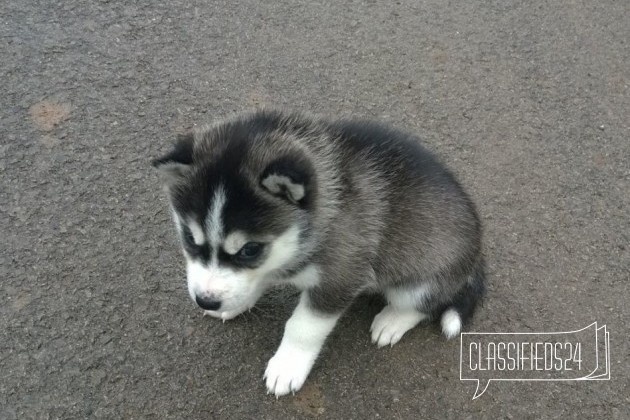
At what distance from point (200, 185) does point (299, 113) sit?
663mm

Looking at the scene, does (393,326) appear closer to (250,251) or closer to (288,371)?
(288,371)

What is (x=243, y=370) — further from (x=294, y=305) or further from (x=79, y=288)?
(x=79, y=288)

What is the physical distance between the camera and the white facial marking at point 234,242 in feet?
7.93

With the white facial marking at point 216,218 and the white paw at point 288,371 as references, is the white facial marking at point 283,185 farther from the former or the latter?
the white paw at point 288,371

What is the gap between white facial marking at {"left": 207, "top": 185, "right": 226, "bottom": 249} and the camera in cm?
Answer: 238

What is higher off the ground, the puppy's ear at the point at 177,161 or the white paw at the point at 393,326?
the puppy's ear at the point at 177,161

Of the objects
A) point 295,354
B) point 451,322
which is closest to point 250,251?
point 295,354

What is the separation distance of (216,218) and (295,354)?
984mm

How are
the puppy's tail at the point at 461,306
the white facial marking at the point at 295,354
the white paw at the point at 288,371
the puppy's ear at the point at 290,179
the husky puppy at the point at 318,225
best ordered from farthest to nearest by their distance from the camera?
the puppy's tail at the point at 461,306 → the white paw at the point at 288,371 → the white facial marking at the point at 295,354 → the husky puppy at the point at 318,225 → the puppy's ear at the point at 290,179

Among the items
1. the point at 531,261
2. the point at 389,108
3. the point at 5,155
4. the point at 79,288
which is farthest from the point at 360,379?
the point at 5,155

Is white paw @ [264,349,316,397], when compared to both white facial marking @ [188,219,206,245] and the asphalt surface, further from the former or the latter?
white facial marking @ [188,219,206,245]

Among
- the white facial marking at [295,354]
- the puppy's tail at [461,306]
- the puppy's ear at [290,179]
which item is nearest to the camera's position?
the puppy's ear at [290,179]

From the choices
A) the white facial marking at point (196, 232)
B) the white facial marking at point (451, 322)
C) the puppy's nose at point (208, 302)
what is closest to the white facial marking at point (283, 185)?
the white facial marking at point (196, 232)

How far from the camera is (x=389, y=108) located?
4348mm
